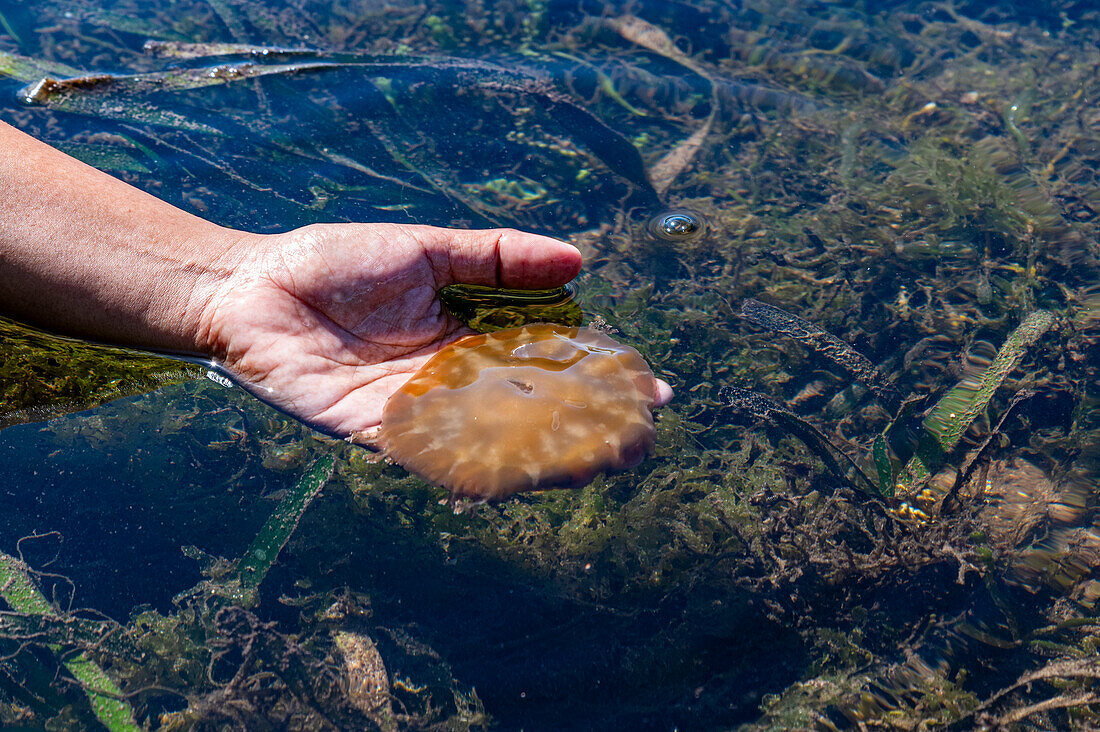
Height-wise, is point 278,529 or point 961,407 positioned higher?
point 961,407

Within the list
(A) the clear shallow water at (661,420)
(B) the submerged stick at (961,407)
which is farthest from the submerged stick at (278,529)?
(B) the submerged stick at (961,407)

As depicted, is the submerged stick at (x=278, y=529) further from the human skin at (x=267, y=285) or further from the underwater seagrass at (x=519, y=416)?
Result: the underwater seagrass at (x=519, y=416)

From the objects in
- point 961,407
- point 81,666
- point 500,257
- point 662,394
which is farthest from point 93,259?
point 961,407

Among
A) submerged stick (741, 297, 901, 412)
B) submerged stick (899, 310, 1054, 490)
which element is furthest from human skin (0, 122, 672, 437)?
submerged stick (899, 310, 1054, 490)

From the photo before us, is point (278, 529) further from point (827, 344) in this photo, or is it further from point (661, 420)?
point (827, 344)

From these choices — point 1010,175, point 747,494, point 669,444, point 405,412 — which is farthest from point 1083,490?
point 405,412

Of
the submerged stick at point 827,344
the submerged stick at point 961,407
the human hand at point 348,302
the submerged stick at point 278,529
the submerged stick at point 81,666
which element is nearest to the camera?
the submerged stick at point 81,666
